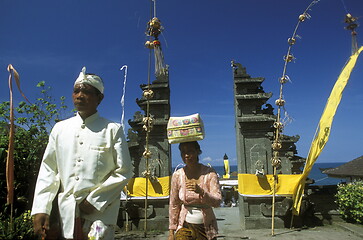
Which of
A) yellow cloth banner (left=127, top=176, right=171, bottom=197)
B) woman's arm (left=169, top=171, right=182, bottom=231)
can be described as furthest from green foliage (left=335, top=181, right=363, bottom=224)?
woman's arm (left=169, top=171, right=182, bottom=231)

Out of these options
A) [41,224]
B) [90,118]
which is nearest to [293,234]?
[90,118]

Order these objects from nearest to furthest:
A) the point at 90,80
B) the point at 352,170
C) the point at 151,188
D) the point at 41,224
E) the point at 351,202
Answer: the point at 41,224
the point at 90,80
the point at 351,202
the point at 151,188
the point at 352,170

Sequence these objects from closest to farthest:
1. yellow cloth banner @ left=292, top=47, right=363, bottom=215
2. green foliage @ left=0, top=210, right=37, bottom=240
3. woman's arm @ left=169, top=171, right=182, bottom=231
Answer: green foliage @ left=0, top=210, right=37, bottom=240
woman's arm @ left=169, top=171, right=182, bottom=231
yellow cloth banner @ left=292, top=47, right=363, bottom=215

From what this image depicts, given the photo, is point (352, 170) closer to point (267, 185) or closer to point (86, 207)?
point (267, 185)

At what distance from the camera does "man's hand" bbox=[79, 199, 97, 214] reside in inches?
84.4

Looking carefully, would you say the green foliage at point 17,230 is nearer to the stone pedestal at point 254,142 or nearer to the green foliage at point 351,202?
the stone pedestal at point 254,142

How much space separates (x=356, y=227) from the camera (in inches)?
297

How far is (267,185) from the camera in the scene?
7930 millimetres

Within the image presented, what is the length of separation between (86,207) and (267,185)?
683cm

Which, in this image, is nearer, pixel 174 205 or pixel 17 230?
pixel 17 230

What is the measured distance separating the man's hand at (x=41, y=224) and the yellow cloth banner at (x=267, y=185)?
675cm

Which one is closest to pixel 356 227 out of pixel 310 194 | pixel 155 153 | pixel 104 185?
pixel 310 194

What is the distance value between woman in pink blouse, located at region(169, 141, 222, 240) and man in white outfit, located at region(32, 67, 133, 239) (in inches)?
32.7

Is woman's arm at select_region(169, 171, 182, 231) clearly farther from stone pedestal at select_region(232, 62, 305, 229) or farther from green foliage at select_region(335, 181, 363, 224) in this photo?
green foliage at select_region(335, 181, 363, 224)
